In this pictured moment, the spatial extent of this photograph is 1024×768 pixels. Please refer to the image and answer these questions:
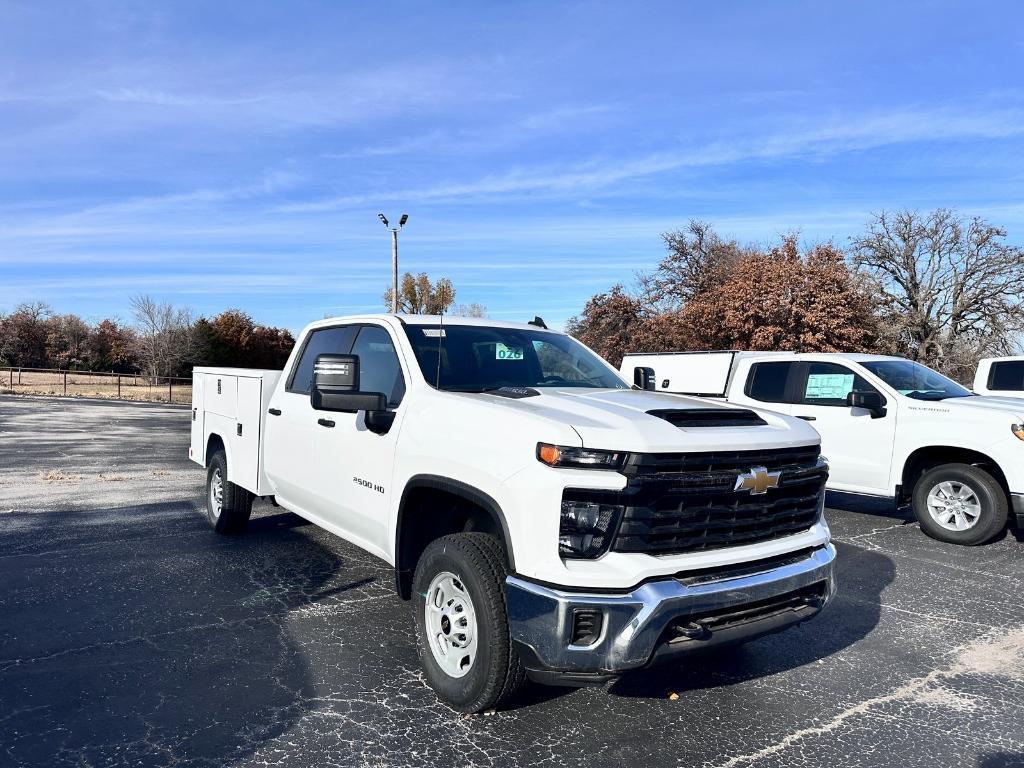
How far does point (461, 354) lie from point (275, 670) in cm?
207

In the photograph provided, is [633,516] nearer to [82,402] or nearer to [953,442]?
[953,442]

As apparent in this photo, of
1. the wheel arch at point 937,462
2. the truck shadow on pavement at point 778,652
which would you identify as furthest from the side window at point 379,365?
the wheel arch at point 937,462

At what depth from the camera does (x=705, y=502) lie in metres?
3.45

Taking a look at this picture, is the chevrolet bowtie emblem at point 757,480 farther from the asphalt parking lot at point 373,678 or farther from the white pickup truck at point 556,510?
the asphalt parking lot at point 373,678

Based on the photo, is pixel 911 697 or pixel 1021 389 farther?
→ pixel 1021 389

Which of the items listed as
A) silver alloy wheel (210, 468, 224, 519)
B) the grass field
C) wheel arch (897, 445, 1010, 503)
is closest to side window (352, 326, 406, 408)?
silver alloy wheel (210, 468, 224, 519)

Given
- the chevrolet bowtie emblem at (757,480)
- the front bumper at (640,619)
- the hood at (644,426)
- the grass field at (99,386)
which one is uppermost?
the hood at (644,426)

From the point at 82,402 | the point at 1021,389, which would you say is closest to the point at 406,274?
the point at 82,402

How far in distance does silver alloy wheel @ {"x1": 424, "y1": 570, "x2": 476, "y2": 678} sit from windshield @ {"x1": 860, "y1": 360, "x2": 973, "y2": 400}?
6.29m

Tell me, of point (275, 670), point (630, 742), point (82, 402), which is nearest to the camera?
point (630, 742)

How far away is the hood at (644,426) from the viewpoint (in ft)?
10.7

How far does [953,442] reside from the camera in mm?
7512

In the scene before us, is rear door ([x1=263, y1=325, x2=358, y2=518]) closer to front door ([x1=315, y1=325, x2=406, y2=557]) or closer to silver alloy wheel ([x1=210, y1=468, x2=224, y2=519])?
front door ([x1=315, y1=325, x2=406, y2=557])

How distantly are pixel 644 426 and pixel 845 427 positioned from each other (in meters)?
5.97
